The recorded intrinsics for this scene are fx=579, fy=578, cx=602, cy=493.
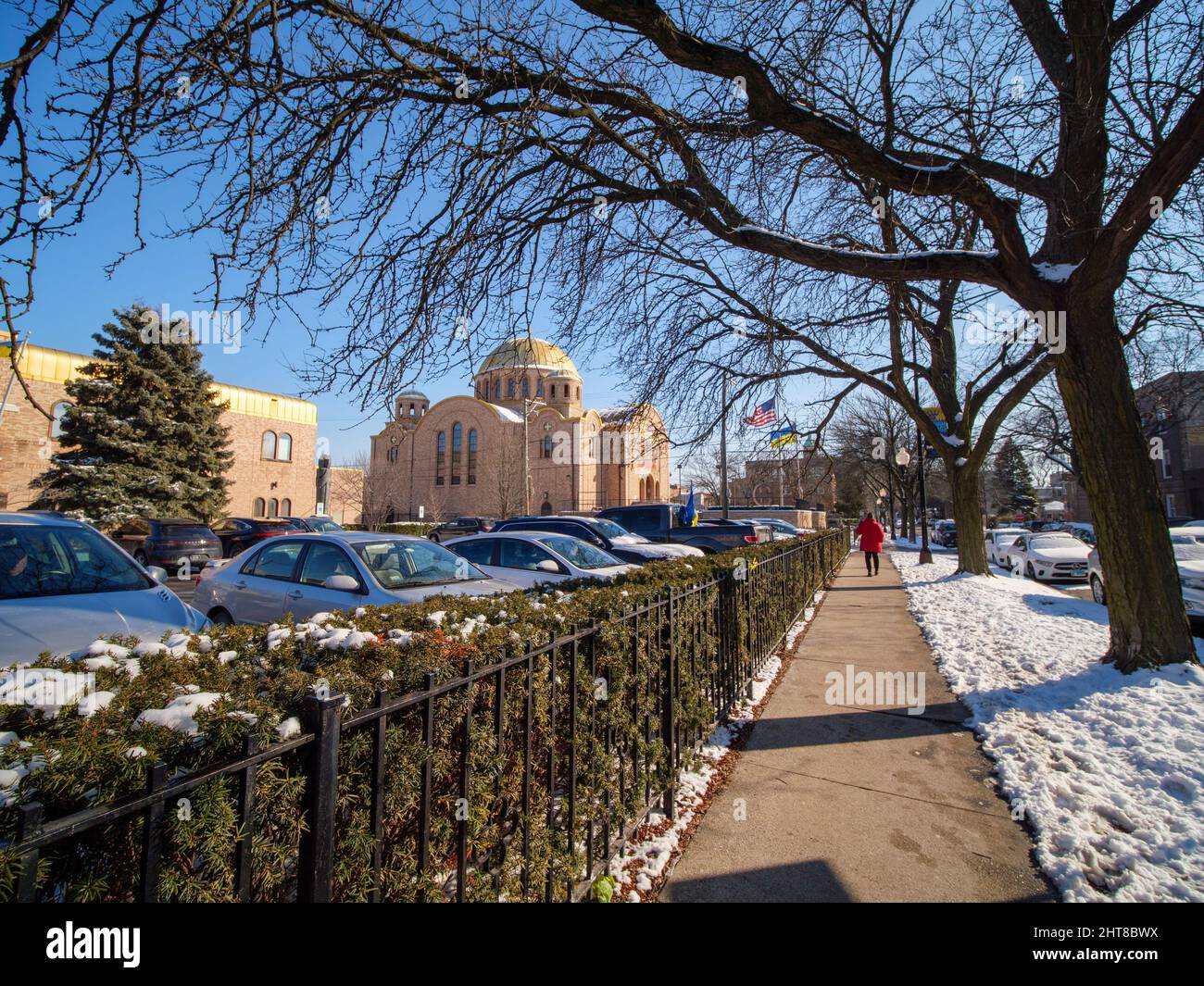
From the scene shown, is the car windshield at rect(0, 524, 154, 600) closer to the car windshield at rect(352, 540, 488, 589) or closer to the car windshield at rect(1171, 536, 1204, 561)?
the car windshield at rect(352, 540, 488, 589)

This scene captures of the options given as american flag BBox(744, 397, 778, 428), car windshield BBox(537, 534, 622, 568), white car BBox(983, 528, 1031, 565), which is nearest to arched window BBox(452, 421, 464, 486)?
white car BBox(983, 528, 1031, 565)

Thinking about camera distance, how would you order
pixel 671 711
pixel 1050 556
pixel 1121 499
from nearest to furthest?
pixel 671 711 → pixel 1121 499 → pixel 1050 556

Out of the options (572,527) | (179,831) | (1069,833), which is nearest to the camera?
(179,831)

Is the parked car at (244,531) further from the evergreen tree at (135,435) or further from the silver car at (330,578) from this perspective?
the silver car at (330,578)

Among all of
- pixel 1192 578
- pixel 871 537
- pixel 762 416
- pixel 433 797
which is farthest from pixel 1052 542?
pixel 433 797

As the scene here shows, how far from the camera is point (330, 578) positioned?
5566 mm

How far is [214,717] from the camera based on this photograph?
1.38 m

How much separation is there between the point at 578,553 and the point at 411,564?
3.20 m

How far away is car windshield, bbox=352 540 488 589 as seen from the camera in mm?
5867

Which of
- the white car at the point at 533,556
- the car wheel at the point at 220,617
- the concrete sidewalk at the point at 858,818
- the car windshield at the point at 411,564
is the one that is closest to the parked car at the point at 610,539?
the white car at the point at 533,556

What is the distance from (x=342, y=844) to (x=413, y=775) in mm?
275
